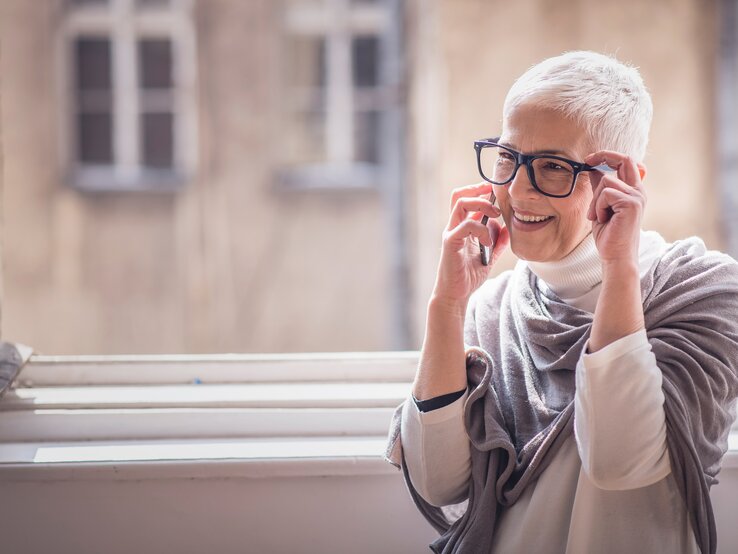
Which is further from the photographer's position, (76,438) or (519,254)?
(76,438)

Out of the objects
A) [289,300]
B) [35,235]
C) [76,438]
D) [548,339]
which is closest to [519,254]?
[548,339]

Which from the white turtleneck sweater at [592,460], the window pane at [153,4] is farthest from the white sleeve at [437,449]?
the window pane at [153,4]

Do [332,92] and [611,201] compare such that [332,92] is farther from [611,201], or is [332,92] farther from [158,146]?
[611,201]

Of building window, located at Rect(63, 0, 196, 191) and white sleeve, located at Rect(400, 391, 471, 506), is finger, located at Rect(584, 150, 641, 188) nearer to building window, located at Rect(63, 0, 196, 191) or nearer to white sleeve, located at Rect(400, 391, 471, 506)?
white sleeve, located at Rect(400, 391, 471, 506)

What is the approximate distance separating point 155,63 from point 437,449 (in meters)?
6.37

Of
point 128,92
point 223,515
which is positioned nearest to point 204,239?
point 128,92

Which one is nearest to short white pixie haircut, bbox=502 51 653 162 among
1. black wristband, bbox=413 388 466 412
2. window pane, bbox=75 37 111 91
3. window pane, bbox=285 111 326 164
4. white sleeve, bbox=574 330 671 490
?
white sleeve, bbox=574 330 671 490

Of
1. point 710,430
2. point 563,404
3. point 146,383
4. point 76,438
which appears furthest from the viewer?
point 146,383

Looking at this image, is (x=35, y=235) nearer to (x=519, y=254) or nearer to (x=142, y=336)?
(x=142, y=336)

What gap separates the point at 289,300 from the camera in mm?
7000

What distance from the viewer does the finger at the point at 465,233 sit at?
1432 millimetres

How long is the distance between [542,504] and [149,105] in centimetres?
645

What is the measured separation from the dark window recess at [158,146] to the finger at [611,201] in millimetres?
6272

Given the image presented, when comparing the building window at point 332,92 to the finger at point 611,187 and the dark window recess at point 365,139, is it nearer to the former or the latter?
the dark window recess at point 365,139
